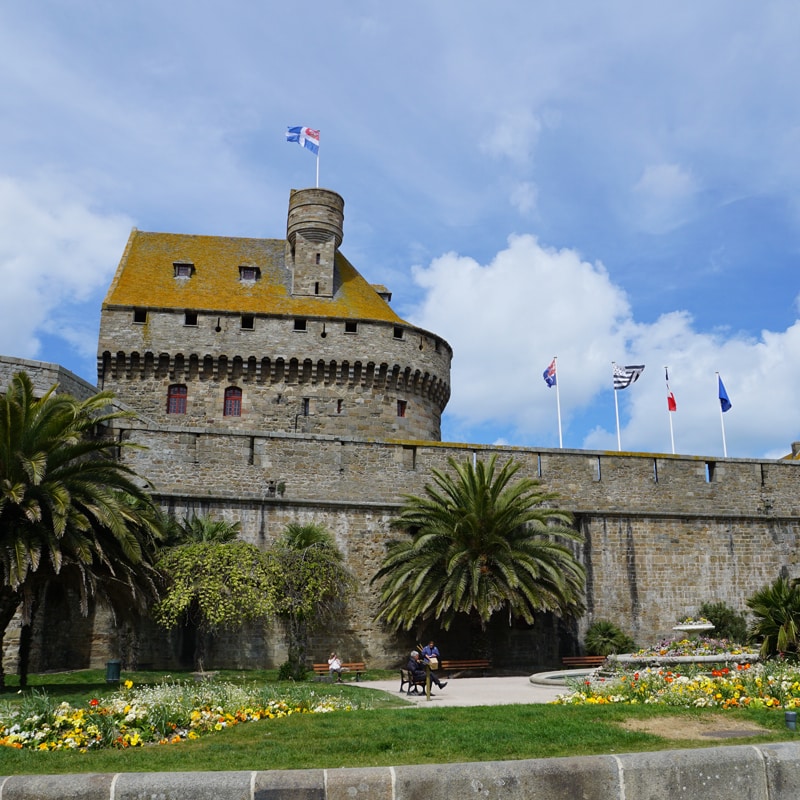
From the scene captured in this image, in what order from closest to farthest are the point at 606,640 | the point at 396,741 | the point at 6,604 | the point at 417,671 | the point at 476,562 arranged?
the point at 396,741, the point at 6,604, the point at 417,671, the point at 476,562, the point at 606,640

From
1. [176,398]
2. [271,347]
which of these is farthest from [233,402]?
[271,347]

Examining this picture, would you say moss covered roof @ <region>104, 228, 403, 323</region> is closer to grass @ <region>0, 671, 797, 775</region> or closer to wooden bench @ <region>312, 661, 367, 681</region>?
wooden bench @ <region>312, 661, 367, 681</region>

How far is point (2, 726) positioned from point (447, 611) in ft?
40.1

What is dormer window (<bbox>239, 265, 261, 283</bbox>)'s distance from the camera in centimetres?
3331

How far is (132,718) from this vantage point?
8.27 metres

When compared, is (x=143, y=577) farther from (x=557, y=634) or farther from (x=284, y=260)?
(x=284, y=260)

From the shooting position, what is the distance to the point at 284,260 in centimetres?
3472

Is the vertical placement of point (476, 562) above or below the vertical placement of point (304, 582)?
above

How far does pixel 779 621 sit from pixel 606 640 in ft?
18.6

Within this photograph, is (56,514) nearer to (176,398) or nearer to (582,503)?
(582,503)

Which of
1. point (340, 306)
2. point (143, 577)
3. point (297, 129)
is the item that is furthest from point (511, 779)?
point (297, 129)

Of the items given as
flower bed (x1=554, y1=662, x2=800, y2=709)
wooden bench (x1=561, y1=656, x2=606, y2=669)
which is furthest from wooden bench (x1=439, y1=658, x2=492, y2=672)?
flower bed (x1=554, y1=662, x2=800, y2=709)

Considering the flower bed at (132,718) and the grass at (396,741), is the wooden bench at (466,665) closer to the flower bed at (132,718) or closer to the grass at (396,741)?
the grass at (396,741)

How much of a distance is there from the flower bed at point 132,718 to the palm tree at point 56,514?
4406 mm
